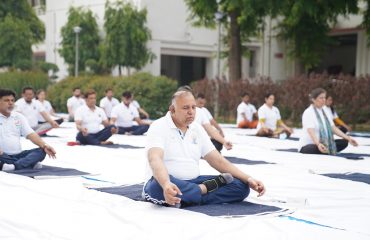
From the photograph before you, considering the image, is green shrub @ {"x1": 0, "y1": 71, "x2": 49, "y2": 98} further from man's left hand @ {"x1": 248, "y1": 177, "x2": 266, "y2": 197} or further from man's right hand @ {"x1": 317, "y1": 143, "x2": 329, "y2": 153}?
man's left hand @ {"x1": 248, "y1": 177, "x2": 266, "y2": 197}

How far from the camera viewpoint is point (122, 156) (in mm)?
9688

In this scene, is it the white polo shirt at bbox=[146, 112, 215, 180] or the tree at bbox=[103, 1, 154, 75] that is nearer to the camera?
the white polo shirt at bbox=[146, 112, 215, 180]

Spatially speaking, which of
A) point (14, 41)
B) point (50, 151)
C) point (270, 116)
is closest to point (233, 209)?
point (50, 151)

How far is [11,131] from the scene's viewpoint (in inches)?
311

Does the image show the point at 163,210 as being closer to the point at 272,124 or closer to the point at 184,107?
the point at 184,107

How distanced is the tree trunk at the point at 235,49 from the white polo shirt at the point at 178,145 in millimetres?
16993

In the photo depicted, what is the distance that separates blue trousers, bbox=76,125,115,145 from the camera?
11.6 metres

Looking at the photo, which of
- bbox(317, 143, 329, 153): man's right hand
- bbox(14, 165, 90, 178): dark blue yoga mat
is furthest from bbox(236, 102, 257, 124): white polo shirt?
bbox(14, 165, 90, 178): dark blue yoga mat

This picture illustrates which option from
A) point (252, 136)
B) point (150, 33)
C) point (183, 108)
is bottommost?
point (252, 136)

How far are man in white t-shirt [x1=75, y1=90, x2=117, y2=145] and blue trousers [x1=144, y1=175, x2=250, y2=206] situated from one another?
6.29 meters

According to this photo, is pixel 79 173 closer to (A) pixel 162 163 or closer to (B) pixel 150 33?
(A) pixel 162 163

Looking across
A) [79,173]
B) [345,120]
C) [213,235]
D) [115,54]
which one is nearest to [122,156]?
[79,173]

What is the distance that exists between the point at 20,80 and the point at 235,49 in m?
10.0

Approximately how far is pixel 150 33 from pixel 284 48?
7.21 meters
